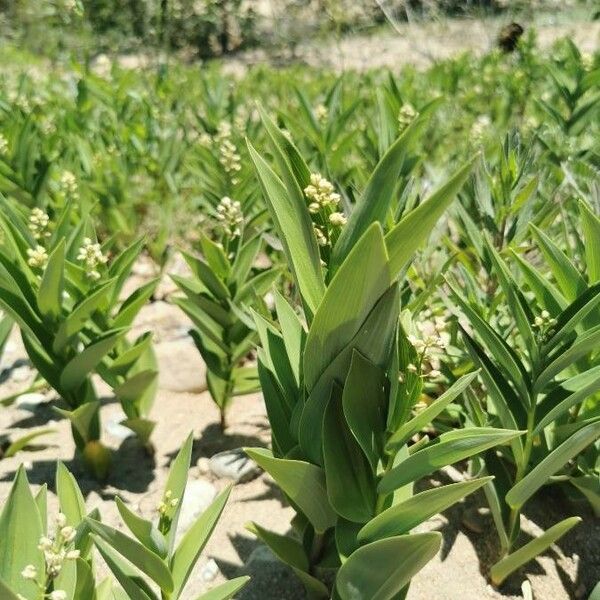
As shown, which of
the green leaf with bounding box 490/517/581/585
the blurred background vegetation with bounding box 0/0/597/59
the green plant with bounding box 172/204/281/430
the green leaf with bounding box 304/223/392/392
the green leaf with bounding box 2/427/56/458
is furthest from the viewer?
the blurred background vegetation with bounding box 0/0/597/59

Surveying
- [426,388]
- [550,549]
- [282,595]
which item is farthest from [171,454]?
[550,549]

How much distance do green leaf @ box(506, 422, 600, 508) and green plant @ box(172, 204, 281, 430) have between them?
2.87 ft

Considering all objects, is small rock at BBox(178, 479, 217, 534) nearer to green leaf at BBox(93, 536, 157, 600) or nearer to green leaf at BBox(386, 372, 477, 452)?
green leaf at BBox(93, 536, 157, 600)

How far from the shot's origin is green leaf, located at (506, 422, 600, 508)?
4.22 feet

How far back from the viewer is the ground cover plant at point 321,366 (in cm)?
114

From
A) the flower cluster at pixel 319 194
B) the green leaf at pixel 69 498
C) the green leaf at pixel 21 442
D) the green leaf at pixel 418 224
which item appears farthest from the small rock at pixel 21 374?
the green leaf at pixel 418 224

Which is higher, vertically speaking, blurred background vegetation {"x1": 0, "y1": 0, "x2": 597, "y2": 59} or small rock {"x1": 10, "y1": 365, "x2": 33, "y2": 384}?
blurred background vegetation {"x1": 0, "y1": 0, "x2": 597, "y2": 59}

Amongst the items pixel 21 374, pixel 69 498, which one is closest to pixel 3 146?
pixel 21 374

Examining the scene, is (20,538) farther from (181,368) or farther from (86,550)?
(181,368)

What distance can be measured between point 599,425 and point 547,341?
21 cm

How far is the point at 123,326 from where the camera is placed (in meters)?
1.81

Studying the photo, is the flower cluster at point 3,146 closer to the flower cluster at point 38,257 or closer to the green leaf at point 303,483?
the flower cluster at point 38,257

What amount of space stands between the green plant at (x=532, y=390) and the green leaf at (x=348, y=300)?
0.39 metres

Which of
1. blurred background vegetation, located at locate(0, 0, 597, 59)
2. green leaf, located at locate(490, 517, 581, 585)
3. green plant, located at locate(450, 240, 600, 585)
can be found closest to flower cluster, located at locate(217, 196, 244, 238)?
green plant, located at locate(450, 240, 600, 585)
